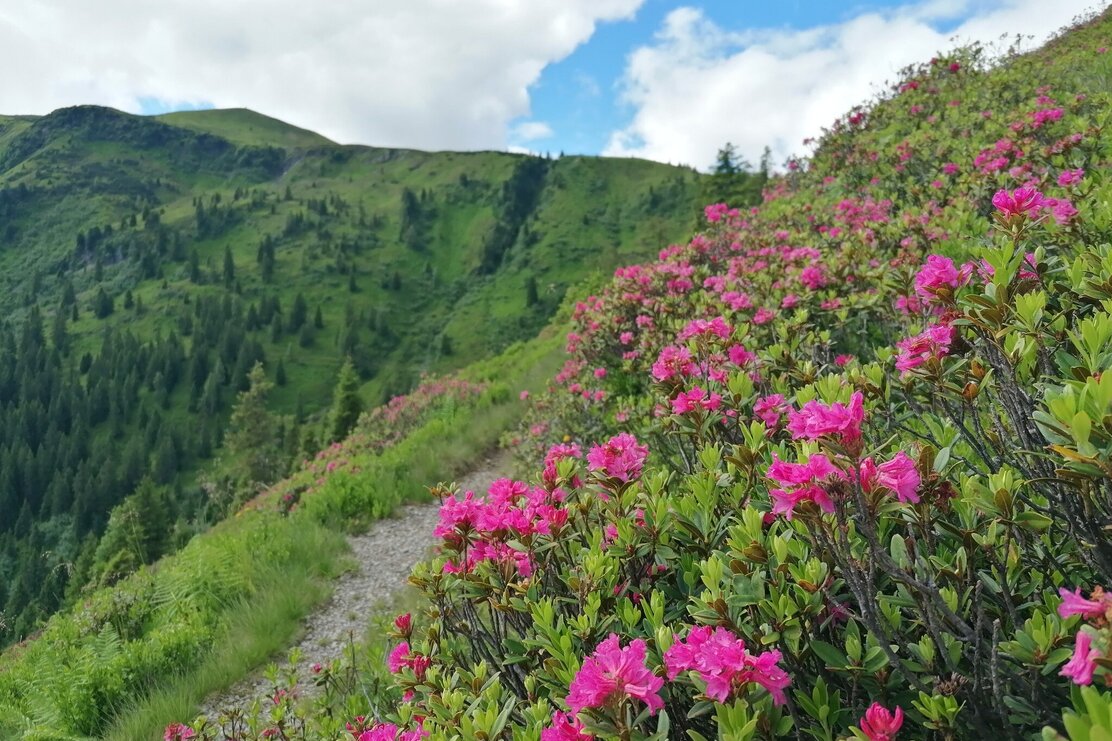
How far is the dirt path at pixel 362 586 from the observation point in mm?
5688

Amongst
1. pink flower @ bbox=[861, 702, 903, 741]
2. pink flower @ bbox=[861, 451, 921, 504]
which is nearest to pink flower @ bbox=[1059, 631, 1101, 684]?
pink flower @ bbox=[861, 702, 903, 741]

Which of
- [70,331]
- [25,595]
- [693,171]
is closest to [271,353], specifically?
[70,331]

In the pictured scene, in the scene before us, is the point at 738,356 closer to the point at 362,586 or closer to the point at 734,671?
the point at 734,671

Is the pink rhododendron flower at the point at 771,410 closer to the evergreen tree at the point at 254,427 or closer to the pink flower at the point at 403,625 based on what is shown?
the pink flower at the point at 403,625

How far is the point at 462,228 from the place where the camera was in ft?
570

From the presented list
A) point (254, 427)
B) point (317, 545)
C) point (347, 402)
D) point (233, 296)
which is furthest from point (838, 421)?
point (233, 296)

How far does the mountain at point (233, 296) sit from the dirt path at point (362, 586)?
52890 millimetres

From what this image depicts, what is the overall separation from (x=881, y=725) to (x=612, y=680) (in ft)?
2.00

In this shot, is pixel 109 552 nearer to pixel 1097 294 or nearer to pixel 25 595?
pixel 25 595

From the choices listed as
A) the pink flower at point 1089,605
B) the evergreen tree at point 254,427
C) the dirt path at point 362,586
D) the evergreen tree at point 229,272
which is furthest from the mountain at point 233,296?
the pink flower at point 1089,605

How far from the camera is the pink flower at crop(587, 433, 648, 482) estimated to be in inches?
108

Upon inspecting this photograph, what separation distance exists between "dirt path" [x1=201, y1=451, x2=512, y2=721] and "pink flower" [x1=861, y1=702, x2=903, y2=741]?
3986 mm

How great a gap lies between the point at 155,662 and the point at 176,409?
412ft

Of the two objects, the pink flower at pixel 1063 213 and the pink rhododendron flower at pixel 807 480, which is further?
the pink flower at pixel 1063 213
